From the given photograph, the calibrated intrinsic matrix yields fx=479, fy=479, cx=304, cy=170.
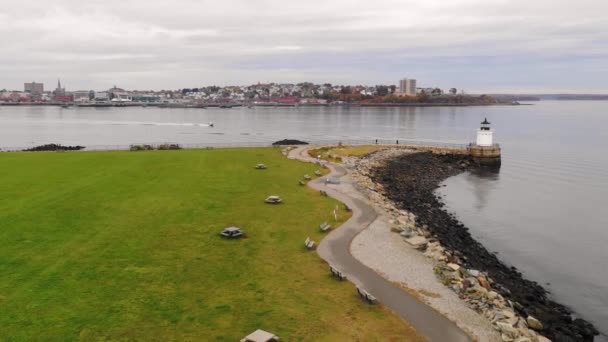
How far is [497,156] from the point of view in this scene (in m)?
73.7

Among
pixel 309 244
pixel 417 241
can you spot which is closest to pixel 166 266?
pixel 309 244

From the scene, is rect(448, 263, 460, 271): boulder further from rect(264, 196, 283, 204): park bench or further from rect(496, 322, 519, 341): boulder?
rect(264, 196, 283, 204): park bench

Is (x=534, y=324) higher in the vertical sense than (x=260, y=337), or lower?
lower

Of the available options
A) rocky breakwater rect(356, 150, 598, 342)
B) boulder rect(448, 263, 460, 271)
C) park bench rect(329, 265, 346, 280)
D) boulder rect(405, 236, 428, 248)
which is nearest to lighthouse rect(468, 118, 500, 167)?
rocky breakwater rect(356, 150, 598, 342)

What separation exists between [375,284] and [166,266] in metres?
10.1

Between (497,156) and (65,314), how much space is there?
68.2 meters

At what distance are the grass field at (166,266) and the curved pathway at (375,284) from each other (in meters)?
0.77

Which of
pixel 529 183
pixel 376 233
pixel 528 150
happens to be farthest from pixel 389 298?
pixel 528 150

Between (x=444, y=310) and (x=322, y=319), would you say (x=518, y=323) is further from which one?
(x=322, y=319)

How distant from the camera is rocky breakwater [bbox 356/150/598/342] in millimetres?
20109

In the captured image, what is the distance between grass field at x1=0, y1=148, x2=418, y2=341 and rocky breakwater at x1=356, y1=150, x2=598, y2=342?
4.66 m

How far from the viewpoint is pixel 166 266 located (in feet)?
76.4

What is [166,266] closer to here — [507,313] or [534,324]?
[507,313]

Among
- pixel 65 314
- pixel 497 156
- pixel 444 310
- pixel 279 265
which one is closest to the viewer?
pixel 65 314
